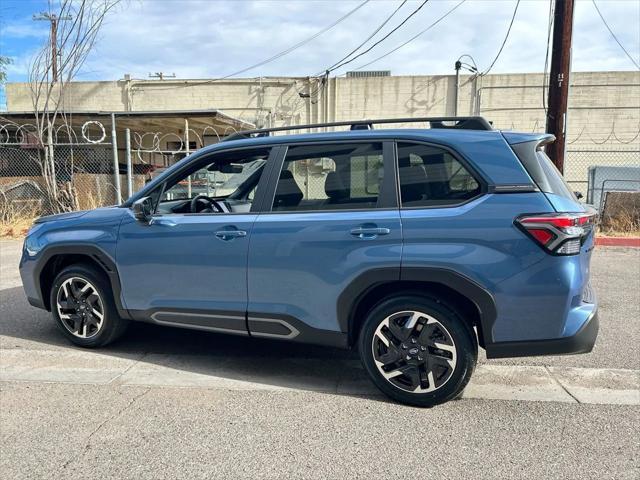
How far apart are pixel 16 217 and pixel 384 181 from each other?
39.3 ft

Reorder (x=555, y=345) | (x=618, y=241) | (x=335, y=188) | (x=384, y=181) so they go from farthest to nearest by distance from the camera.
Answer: (x=618, y=241)
(x=335, y=188)
(x=384, y=181)
(x=555, y=345)

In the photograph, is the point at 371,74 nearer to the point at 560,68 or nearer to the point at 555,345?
the point at 560,68

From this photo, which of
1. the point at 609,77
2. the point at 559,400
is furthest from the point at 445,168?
the point at 609,77

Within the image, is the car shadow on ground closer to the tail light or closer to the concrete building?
the tail light

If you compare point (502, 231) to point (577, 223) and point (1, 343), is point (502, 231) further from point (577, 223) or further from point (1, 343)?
point (1, 343)

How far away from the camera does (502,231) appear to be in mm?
3008

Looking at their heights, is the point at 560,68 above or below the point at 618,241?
above

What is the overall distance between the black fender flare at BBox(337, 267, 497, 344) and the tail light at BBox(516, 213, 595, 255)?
1.48ft

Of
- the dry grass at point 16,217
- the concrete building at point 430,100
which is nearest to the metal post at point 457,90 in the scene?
the concrete building at point 430,100

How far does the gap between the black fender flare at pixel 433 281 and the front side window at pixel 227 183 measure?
1185mm

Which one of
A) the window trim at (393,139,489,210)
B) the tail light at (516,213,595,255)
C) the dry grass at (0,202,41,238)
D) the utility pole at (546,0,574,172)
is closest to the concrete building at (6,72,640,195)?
the dry grass at (0,202,41,238)

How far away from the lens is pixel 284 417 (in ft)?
10.5

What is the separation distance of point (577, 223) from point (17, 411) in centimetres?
381

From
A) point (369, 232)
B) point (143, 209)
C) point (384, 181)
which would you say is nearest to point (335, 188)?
point (384, 181)
